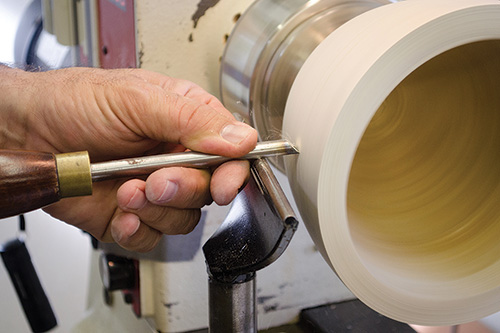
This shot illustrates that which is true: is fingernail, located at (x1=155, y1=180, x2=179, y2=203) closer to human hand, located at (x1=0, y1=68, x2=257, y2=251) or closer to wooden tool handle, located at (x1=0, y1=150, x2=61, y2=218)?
human hand, located at (x1=0, y1=68, x2=257, y2=251)

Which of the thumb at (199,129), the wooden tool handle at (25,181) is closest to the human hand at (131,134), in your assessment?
the thumb at (199,129)

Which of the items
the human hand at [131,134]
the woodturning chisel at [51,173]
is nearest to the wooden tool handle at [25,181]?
the woodturning chisel at [51,173]

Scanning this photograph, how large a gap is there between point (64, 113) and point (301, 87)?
291 mm

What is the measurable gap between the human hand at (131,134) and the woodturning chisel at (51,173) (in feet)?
0.17

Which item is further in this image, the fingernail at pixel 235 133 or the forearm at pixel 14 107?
the forearm at pixel 14 107

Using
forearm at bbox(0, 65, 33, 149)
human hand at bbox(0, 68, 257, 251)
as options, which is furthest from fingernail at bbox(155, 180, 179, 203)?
forearm at bbox(0, 65, 33, 149)

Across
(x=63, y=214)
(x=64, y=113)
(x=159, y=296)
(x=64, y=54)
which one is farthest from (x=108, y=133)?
(x=64, y=54)

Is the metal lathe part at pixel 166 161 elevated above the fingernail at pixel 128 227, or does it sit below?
above

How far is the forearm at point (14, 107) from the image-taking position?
64 centimetres

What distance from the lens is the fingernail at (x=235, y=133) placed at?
0.51m

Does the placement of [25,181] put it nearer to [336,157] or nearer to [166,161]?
[166,161]

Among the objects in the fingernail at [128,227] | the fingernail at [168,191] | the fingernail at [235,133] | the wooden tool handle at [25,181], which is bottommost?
the fingernail at [128,227]

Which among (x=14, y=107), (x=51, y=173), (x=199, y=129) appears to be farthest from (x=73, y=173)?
(x=14, y=107)

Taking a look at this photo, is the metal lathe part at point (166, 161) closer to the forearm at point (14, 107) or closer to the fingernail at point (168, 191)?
the fingernail at point (168, 191)
